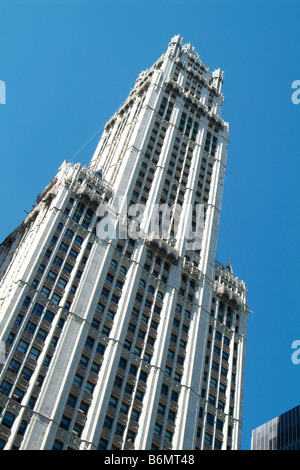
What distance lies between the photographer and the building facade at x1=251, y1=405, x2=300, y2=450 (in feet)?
313

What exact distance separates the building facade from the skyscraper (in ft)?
71.2

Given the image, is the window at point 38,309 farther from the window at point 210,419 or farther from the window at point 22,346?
the window at point 210,419

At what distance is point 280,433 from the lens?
98188 mm

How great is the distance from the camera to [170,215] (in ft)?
287

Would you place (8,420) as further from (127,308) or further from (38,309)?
(127,308)

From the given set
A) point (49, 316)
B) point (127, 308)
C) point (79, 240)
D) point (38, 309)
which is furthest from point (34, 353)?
point (79, 240)

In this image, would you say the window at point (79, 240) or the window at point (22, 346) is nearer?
the window at point (22, 346)

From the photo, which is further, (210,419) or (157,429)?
(210,419)

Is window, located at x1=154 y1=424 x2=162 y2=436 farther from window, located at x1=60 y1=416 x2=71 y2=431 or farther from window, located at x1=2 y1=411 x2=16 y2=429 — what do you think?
window, located at x1=2 y1=411 x2=16 y2=429

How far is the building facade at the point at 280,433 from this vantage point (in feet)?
313

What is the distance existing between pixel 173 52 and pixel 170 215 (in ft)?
138

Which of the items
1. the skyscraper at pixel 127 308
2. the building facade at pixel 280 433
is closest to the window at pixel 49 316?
the skyscraper at pixel 127 308

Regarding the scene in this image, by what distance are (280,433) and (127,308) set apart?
3985 cm

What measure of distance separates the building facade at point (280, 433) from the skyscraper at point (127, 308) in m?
21.7
